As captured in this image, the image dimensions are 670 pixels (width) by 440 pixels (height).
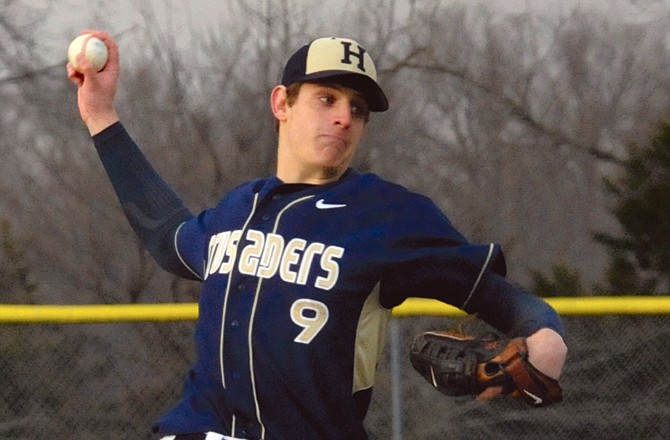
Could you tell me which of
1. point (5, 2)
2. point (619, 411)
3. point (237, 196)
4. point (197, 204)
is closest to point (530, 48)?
point (197, 204)

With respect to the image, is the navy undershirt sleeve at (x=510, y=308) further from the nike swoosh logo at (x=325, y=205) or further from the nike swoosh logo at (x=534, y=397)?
the nike swoosh logo at (x=325, y=205)

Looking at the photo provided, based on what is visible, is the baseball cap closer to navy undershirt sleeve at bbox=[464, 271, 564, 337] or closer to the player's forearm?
navy undershirt sleeve at bbox=[464, 271, 564, 337]

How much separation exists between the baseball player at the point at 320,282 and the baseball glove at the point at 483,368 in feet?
0.12

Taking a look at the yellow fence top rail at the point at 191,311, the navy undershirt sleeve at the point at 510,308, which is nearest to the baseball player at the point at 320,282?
the navy undershirt sleeve at the point at 510,308

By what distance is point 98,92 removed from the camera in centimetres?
300

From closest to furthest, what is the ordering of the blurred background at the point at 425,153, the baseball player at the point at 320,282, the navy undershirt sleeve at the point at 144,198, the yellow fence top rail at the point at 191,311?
the baseball player at the point at 320,282, the navy undershirt sleeve at the point at 144,198, the yellow fence top rail at the point at 191,311, the blurred background at the point at 425,153

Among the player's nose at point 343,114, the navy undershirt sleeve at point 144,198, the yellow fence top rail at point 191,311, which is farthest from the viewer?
the yellow fence top rail at point 191,311

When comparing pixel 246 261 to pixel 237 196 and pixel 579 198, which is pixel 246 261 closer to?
pixel 237 196

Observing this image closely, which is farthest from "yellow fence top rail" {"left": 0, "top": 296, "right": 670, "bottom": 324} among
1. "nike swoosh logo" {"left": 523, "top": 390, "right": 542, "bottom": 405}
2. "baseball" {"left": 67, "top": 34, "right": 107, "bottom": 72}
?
"nike swoosh logo" {"left": 523, "top": 390, "right": 542, "bottom": 405}

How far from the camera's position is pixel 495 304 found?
2.33 m

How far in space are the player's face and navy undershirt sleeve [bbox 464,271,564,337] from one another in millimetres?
396

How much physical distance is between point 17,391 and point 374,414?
1.40 meters

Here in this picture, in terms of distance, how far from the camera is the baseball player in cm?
239

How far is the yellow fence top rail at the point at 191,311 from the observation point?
15.6 ft
